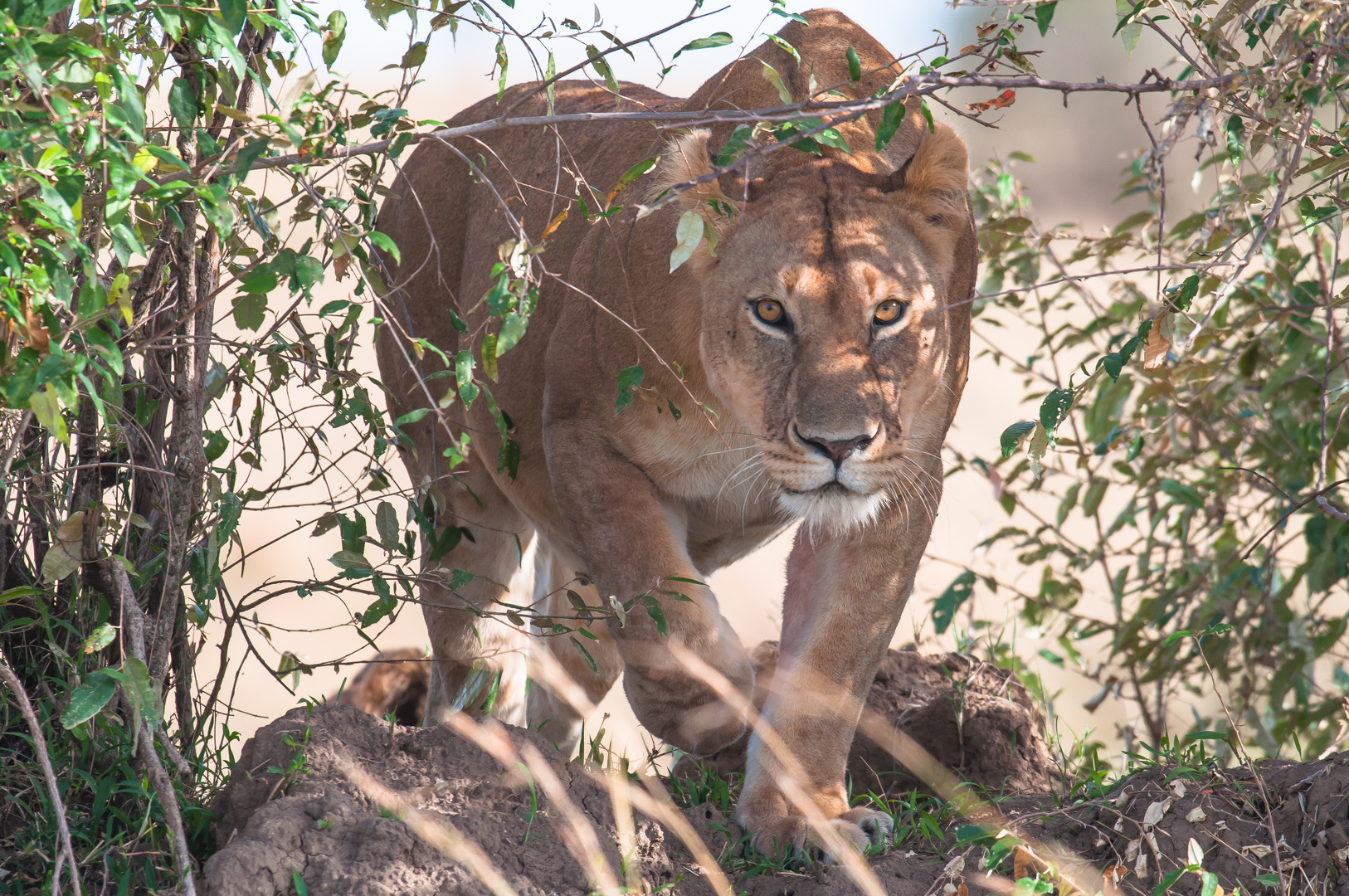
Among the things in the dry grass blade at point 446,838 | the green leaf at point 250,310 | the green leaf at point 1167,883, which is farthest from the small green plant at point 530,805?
the green leaf at point 1167,883

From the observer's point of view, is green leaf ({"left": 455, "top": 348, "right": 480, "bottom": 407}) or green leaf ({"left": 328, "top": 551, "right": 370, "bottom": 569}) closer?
green leaf ({"left": 455, "top": 348, "right": 480, "bottom": 407})

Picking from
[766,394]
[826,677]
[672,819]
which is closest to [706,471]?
[766,394]

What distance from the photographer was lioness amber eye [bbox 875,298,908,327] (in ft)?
10.9

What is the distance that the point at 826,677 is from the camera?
10.8ft

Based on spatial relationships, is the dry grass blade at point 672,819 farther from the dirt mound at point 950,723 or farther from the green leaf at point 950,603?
the green leaf at point 950,603

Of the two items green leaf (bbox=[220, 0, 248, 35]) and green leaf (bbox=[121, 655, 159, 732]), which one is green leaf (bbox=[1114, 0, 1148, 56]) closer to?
green leaf (bbox=[220, 0, 248, 35])

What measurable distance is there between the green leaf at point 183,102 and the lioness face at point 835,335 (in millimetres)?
1389

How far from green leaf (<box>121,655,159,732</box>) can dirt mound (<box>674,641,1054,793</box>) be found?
1.83 metres

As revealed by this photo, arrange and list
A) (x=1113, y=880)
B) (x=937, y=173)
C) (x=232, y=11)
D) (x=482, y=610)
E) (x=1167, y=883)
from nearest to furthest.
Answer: (x=232, y=11), (x=1167, y=883), (x=1113, y=880), (x=937, y=173), (x=482, y=610)

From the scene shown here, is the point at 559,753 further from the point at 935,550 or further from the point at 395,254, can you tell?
the point at 935,550

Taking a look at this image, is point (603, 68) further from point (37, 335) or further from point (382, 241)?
point (37, 335)

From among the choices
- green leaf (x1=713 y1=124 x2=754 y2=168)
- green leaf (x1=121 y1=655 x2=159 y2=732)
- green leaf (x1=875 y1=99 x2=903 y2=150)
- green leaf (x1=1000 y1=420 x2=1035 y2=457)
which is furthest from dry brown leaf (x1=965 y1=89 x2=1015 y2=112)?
green leaf (x1=121 y1=655 x2=159 y2=732)

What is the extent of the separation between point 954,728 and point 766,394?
1.23m

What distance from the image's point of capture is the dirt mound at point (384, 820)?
2414mm
